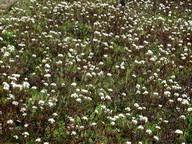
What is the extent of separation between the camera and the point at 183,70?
8.87 m

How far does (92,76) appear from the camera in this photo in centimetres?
745

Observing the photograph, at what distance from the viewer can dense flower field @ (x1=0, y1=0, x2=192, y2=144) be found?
5281 millimetres

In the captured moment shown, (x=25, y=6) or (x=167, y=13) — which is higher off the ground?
(x=25, y=6)

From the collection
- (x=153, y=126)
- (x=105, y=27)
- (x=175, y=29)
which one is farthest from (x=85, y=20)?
(x=153, y=126)

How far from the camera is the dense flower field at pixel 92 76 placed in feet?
17.3

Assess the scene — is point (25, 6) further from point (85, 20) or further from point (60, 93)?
point (60, 93)

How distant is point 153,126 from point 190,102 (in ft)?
5.54

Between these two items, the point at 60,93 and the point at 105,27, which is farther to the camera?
the point at 105,27

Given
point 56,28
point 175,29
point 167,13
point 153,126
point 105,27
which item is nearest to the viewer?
point 153,126

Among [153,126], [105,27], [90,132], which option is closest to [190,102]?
[153,126]

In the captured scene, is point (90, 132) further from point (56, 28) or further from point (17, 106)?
point (56, 28)

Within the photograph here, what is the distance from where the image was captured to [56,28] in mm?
10234

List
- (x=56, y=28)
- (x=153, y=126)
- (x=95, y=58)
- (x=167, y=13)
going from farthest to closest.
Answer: (x=167, y=13), (x=56, y=28), (x=95, y=58), (x=153, y=126)

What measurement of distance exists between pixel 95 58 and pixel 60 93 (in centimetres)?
257
